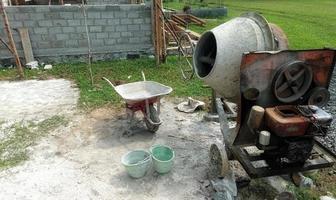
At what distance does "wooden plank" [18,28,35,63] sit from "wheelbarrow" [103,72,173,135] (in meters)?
4.04

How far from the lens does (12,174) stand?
12.7 feet

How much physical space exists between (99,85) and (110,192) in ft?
11.3

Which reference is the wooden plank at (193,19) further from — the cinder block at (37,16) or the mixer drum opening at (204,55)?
the mixer drum opening at (204,55)

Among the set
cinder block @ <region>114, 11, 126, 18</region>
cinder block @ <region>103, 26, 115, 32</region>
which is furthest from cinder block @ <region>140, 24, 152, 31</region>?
cinder block @ <region>103, 26, 115, 32</region>

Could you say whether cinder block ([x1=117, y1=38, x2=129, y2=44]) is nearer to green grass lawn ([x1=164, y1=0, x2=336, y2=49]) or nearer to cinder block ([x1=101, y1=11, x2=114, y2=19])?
cinder block ([x1=101, y1=11, x2=114, y2=19])

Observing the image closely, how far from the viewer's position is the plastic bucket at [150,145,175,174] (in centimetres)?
370

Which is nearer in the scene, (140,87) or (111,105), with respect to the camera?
(140,87)

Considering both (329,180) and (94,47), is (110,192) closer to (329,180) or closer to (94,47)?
(329,180)

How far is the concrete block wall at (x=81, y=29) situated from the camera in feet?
24.8

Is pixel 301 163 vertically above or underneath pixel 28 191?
above

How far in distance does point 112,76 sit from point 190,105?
239 centimetres

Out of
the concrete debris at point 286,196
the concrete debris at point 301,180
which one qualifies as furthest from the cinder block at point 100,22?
the concrete debris at point 286,196

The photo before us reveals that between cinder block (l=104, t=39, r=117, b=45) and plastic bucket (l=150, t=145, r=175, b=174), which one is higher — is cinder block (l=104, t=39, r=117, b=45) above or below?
above

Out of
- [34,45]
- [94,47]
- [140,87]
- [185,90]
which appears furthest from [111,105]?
[34,45]
